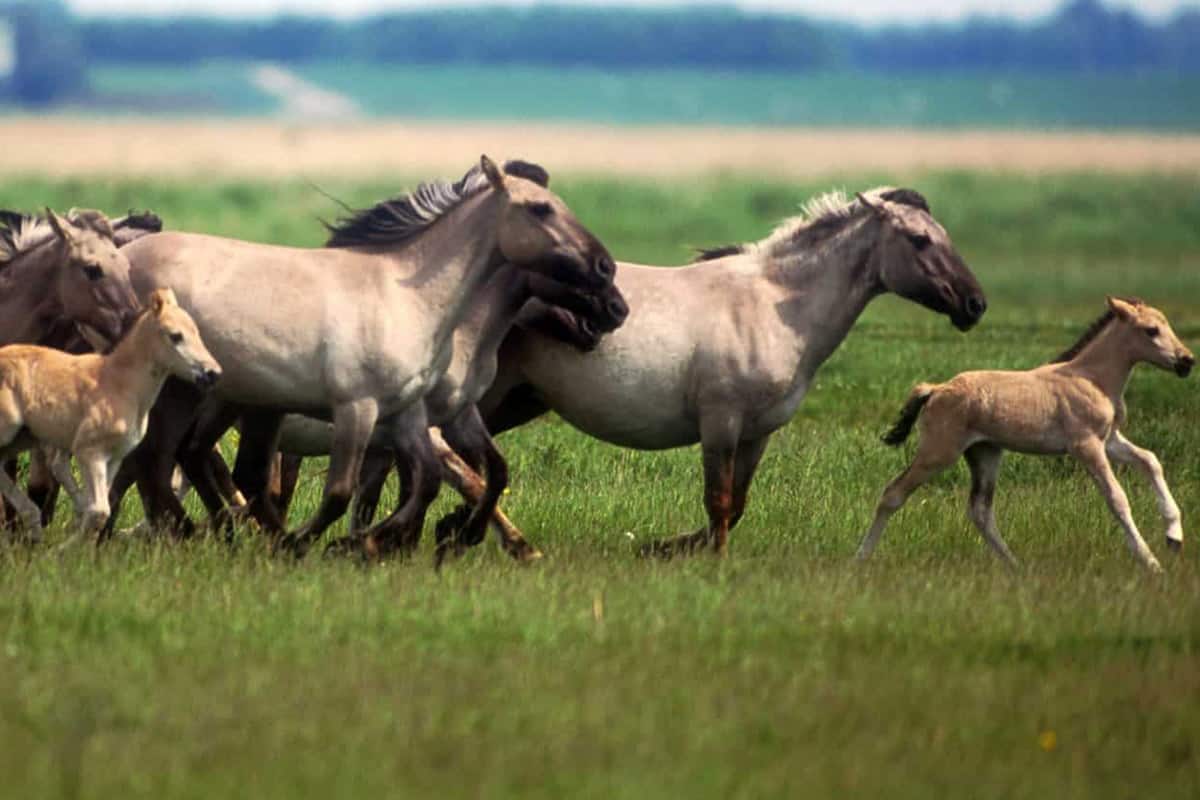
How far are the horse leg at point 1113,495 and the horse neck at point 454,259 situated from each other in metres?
2.98

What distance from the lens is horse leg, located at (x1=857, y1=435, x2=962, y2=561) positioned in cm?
1203

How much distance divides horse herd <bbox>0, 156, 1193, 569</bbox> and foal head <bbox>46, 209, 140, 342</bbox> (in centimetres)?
1

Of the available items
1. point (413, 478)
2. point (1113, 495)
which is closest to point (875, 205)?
point (1113, 495)

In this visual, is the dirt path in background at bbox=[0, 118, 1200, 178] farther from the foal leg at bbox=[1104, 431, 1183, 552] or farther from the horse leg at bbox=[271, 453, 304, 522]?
the foal leg at bbox=[1104, 431, 1183, 552]

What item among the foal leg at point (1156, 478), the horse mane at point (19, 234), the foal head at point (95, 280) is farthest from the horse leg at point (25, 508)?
the foal leg at point (1156, 478)

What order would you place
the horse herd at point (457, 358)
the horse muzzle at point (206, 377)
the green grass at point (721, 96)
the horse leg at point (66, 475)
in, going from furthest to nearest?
the green grass at point (721, 96), the horse herd at point (457, 358), the horse leg at point (66, 475), the horse muzzle at point (206, 377)

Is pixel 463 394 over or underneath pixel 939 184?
over

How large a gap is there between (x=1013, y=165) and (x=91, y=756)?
83.3 metres

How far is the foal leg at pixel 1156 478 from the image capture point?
1186cm

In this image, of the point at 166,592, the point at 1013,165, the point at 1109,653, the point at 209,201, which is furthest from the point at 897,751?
the point at 1013,165

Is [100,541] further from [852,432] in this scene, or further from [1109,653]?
[852,432]

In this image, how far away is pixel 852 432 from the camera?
55.5 ft

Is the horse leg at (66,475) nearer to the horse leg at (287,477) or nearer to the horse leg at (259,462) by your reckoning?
the horse leg at (259,462)

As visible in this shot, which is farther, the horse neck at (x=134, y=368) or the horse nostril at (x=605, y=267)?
the horse nostril at (x=605, y=267)
